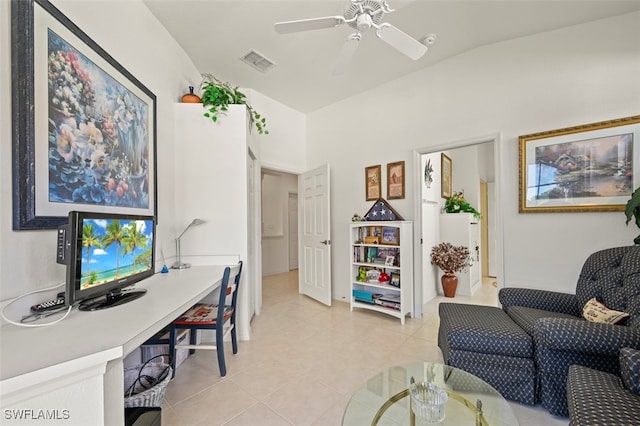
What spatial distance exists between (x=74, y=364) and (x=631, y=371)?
6.73 feet

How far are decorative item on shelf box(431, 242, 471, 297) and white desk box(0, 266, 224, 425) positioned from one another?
11.8ft

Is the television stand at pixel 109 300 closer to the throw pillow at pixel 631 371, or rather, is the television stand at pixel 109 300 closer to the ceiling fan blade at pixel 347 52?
the ceiling fan blade at pixel 347 52

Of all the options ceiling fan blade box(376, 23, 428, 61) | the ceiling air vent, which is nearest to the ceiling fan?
ceiling fan blade box(376, 23, 428, 61)

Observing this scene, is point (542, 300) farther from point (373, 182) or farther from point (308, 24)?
point (308, 24)

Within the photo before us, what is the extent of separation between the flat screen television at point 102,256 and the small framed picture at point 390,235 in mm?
2507

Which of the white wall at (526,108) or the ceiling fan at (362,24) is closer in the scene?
the ceiling fan at (362,24)

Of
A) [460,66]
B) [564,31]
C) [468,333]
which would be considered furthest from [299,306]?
[564,31]

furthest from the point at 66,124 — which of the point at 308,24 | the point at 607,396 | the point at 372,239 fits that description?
the point at 372,239

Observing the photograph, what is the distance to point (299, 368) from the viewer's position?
6.46ft

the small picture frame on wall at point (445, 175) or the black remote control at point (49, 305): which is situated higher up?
the small picture frame on wall at point (445, 175)

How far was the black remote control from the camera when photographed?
106 centimetres

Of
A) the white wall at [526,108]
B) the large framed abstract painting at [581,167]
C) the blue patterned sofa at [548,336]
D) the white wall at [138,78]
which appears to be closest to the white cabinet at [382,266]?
the white wall at [526,108]

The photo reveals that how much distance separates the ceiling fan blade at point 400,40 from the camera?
1.58 metres

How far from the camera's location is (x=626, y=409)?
3.12 ft
